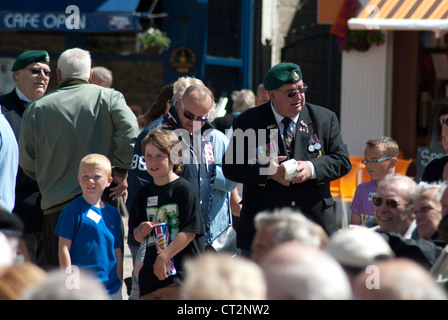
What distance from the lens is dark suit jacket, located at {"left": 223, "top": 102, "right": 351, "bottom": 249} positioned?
14.5ft

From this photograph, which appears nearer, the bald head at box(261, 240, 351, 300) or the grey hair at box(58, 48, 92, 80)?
the bald head at box(261, 240, 351, 300)

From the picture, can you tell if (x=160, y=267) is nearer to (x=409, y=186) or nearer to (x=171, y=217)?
(x=171, y=217)

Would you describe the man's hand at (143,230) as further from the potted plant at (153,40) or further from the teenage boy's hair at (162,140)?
the potted plant at (153,40)

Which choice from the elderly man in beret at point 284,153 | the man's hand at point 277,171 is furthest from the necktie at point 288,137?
the man's hand at point 277,171

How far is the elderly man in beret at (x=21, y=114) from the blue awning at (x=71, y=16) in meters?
4.66

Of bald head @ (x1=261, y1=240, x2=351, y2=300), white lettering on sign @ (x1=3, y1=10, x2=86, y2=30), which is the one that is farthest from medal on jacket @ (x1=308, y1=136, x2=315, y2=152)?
white lettering on sign @ (x1=3, y1=10, x2=86, y2=30)

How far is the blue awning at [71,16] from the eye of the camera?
10.1 meters

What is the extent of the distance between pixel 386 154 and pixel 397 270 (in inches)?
112

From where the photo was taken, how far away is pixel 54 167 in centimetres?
500

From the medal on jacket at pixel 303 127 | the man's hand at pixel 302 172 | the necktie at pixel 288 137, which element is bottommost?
the man's hand at pixel 302 172

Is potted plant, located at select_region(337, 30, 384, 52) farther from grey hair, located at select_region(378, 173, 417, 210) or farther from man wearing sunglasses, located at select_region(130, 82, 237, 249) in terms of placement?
grey hair, located at select_region(378, 173, 417, 210)

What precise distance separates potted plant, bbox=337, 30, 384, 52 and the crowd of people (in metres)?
4.43

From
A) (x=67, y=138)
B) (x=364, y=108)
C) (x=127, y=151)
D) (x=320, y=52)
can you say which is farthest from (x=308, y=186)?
(x=320, y=52)

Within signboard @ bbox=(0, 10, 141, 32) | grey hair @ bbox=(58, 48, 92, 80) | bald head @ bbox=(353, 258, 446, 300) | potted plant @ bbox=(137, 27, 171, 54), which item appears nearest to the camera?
bald head @ bbox=(353, 258, 446, 300)
